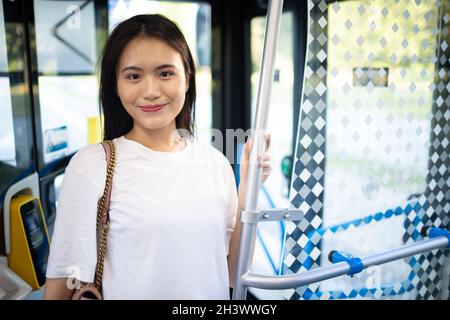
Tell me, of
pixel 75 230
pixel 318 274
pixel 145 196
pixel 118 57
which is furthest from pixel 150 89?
pixel 318 274

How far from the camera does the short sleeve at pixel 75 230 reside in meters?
1.12

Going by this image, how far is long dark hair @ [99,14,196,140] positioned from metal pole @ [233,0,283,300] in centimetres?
22

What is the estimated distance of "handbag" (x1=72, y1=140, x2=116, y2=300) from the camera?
3.74 ft

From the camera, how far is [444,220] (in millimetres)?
1866

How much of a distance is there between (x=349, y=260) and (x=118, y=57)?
3.08 feet

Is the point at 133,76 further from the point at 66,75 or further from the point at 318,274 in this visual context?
the point at 66,75

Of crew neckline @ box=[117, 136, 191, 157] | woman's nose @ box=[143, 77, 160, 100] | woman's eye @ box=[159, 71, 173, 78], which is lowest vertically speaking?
crew neckline @ box=[117, 136, 191, 157]

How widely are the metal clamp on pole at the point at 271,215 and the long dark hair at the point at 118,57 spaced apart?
13.3 inches

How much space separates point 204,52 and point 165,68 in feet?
6.37

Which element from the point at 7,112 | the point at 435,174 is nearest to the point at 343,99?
the point at 435,174

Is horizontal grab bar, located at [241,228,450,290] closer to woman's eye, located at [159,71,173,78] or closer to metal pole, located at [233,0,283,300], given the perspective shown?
metal pole, located at [233,0,283,300]

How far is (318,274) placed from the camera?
1.37 metres

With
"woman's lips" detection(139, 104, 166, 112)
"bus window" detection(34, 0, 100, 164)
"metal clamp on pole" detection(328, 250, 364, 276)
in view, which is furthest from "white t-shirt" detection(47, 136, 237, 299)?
"bus window" detection(34, 0, 100, 164)
